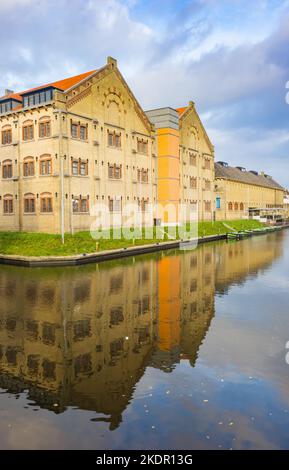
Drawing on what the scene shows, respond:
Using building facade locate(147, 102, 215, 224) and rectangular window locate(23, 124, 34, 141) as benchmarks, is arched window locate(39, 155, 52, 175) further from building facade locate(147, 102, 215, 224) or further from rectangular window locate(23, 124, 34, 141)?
building facade locate(147, 102, 215, 224)

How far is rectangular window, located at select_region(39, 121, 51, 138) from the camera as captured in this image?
37.1 m

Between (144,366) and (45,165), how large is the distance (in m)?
30.8

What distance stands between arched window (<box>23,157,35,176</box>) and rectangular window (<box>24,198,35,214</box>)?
8.90 feet

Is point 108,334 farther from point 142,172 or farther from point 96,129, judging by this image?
point 142,172

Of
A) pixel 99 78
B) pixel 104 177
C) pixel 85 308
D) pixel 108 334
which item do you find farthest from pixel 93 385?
pixel 99 78

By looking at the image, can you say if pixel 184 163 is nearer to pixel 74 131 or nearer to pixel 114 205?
pixel 114 205

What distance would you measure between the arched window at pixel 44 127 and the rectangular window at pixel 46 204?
6257 mm

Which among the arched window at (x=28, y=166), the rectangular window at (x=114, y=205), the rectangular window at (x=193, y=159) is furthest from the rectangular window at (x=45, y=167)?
the rectangular window at (x=193, y=159)

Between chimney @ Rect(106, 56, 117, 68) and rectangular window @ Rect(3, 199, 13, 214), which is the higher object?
chimney @ Rect(106, 56, 117, 68)

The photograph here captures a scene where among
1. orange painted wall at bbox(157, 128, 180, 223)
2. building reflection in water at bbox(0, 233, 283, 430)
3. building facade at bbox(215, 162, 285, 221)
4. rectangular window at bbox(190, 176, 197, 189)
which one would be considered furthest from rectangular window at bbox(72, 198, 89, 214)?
building facade at bbox(215, 162, 285, 221)

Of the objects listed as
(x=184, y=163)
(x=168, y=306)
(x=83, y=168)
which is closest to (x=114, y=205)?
(x=83, y=168)

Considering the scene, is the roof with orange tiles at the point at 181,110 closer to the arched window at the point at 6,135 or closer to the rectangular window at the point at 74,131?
the rectangular window at the point at 74,131

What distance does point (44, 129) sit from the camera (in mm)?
37312
